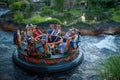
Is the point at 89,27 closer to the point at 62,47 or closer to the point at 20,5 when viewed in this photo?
the point at 62,47

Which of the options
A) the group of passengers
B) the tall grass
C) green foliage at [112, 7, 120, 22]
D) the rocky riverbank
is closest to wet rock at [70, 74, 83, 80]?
the group of passengers

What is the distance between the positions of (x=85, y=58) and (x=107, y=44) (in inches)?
99.1

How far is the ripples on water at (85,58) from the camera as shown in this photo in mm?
9844

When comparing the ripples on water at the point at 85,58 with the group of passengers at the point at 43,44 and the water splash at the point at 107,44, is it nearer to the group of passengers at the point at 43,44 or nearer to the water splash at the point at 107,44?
the water splash at the point at 107,44

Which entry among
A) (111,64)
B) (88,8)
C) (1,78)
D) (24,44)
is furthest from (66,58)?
(88,8)

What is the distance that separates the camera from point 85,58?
38.4 ft

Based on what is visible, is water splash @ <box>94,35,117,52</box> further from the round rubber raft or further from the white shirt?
the white shirt

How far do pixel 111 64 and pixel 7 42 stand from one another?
8.39 meters

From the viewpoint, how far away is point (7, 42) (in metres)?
13.7

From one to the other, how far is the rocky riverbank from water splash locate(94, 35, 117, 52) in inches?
42.4

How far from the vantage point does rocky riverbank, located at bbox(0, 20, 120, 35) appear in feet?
51.0

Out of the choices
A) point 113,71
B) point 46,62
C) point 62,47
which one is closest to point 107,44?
point 62,47

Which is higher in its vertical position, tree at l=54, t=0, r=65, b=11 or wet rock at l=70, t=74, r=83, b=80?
tree at l=54, t=0, r=65, b=11

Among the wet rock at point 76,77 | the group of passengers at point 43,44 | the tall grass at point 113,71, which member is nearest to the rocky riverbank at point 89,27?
the group of passengers at point 43,44
